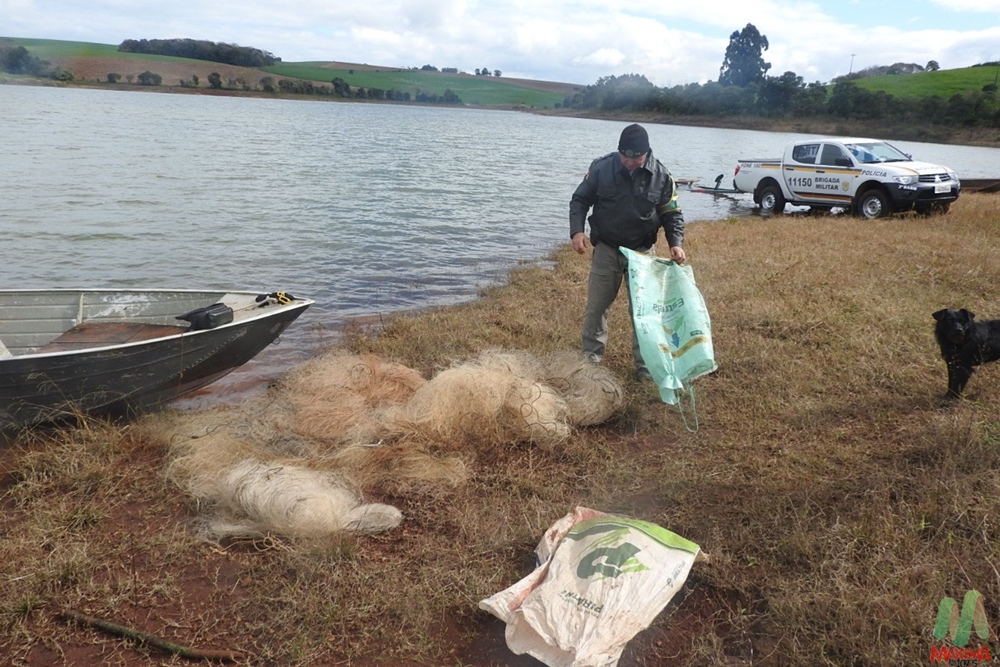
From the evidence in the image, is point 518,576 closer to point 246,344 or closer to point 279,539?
point 279,539

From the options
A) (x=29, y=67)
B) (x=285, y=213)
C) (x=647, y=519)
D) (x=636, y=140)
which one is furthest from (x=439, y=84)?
(x=647, y=519)

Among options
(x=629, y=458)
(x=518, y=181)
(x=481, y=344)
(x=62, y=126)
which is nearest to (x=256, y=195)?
(x=518, y=181)

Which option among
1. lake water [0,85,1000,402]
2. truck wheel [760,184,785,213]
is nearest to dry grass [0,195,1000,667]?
lake water [0,85,1000,402]

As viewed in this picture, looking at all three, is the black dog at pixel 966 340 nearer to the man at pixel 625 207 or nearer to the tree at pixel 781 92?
the man at pixel 625 207

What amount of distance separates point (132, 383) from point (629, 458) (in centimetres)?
398

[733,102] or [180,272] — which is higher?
[733,102]

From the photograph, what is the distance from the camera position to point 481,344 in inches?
281

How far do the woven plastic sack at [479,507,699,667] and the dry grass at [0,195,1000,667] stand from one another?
159 mm

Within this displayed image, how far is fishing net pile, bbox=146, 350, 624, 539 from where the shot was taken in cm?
389

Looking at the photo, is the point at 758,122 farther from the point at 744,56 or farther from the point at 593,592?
the point at 593,592

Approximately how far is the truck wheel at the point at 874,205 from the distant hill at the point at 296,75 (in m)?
86.5

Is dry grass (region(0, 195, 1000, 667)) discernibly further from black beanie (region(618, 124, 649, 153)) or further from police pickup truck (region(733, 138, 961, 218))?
police pickup truck (region(733, 138, 961, 218))

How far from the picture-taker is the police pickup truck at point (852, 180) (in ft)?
49.0

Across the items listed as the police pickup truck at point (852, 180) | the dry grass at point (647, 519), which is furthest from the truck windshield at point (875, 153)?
the dry grass at point (647, 519)
